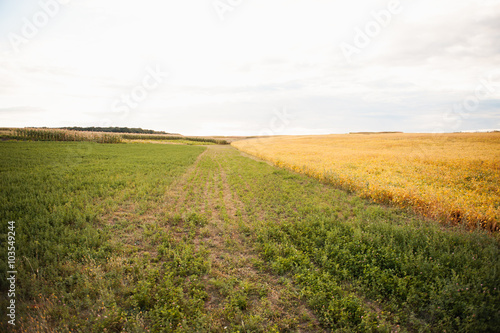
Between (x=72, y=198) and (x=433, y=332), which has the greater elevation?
(x=72, y=198)

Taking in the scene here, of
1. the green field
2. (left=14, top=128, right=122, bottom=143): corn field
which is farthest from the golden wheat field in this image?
(left=14, top=128, right=122, bottom=143): corn field

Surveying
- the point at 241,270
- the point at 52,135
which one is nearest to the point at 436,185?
the point at 241,270

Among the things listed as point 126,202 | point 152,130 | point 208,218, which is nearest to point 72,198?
point 126,202

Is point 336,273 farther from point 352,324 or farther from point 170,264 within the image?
point 170,264

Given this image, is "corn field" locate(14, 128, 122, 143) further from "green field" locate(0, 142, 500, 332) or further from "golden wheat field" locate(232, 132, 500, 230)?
"golden wheat field" locate(232, 132, 500, 230)

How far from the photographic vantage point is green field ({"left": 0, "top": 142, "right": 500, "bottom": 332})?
12.9ft

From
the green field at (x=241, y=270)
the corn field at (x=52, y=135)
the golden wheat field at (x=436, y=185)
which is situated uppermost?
the corn field at (x=52, y=135)

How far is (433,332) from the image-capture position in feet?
12.5

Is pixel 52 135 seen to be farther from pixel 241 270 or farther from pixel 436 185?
pixel 436 185

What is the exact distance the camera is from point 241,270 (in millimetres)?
5660

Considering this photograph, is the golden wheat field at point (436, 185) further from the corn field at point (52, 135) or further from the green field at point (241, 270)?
the corn field at point (52, 135)

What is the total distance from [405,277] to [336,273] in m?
1.46

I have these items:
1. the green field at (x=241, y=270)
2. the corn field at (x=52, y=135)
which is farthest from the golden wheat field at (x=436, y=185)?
the corn field at (x=52, y=135)

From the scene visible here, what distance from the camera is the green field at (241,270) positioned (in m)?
3.95
